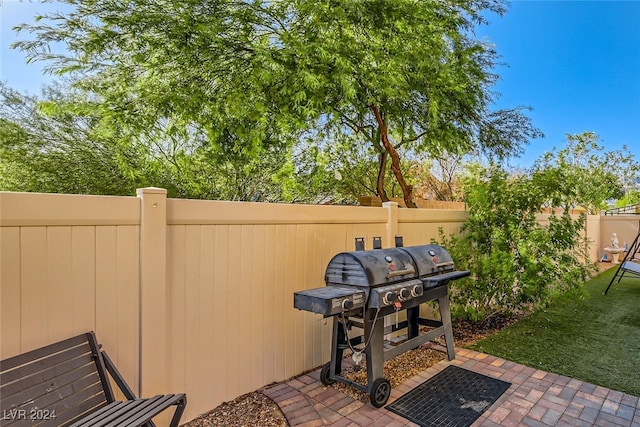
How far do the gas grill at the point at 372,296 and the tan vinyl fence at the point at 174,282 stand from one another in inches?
17.8

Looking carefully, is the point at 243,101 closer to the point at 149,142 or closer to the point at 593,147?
the point at 149,142

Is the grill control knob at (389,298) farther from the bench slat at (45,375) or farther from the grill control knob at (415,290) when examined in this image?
the bench slat at (45,375)

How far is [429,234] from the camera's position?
183 inches

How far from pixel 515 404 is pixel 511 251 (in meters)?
2.12

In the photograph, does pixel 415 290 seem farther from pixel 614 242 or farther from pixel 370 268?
pixel 614 242

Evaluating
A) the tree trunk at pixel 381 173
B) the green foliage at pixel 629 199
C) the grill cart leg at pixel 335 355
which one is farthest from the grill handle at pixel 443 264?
the green foliage at pixel 629 199

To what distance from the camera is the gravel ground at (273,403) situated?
2.54 m

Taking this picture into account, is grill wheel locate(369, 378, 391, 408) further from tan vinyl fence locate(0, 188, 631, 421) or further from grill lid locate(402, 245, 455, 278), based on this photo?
grill lid locate(402, 245, 455, 278)

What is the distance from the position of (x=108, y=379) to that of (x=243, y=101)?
3.17m

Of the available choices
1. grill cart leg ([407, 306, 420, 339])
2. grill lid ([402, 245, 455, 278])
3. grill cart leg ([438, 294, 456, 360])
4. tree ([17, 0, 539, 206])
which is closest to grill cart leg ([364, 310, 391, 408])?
grill lid ([402, 245, 455, 278])

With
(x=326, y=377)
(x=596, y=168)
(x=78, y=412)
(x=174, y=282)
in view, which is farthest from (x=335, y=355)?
(x=596, y=168)

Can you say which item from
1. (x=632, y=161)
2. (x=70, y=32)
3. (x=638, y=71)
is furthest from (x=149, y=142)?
(x=632, y=161)

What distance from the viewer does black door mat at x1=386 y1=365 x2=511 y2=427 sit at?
262 centimetres

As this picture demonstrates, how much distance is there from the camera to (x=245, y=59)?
14.0 ft
